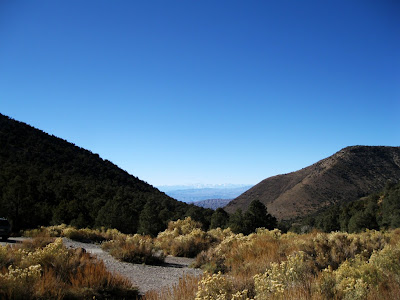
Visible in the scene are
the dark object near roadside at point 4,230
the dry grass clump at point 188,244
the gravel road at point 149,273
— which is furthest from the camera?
the dark object near roadside at point 4,230

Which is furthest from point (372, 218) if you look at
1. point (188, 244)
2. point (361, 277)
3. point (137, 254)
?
point (361, 277)

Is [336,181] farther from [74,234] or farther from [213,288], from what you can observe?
[213,288]

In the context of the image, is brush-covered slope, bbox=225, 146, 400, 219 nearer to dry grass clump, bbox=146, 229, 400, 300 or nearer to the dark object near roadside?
the dark object near roadside

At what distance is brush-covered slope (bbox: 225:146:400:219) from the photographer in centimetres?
8081

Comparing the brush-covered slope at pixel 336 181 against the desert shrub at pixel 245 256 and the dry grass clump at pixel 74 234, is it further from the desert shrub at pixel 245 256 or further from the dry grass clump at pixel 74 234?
the desert shrub at pixel 245 256

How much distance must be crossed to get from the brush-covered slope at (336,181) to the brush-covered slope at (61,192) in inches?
1919

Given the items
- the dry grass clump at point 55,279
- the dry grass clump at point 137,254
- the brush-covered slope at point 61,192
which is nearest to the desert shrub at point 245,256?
the dry grass clump at point 137,254

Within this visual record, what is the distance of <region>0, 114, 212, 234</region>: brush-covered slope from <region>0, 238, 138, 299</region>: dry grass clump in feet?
66.4

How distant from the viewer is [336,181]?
86625 mm

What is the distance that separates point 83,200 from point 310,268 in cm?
3445

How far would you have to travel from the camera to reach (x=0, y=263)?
6.02 meters

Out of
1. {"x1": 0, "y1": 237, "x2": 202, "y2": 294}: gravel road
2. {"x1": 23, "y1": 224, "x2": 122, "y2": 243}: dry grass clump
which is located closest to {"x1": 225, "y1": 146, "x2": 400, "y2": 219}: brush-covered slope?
{"x1": 23, "y1": 224, "x2": 122, "y2": 243}: dry grass clump

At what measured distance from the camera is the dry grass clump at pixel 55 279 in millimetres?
4539

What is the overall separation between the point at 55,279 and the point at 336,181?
306 feet
